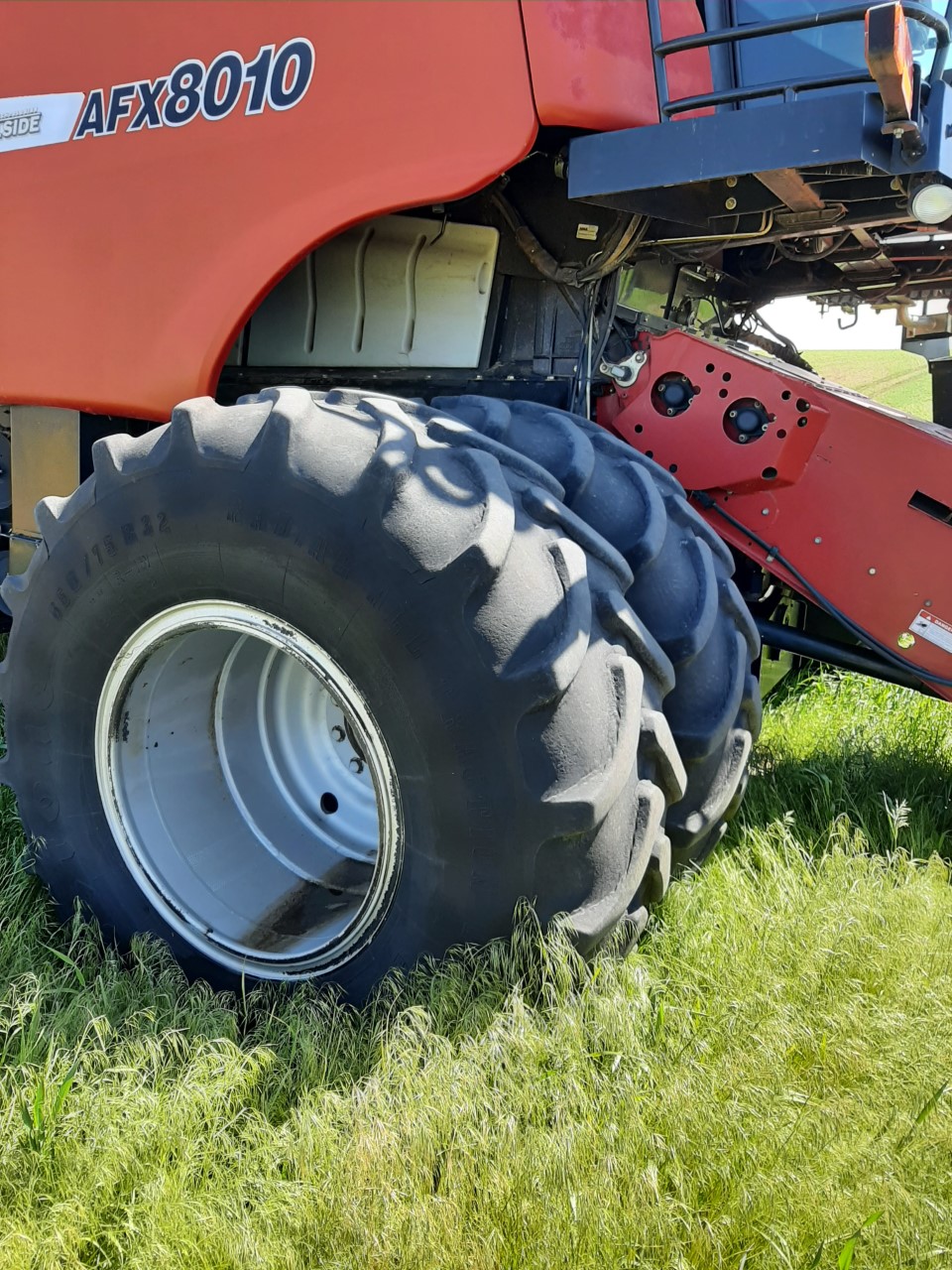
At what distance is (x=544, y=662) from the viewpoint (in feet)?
6.17

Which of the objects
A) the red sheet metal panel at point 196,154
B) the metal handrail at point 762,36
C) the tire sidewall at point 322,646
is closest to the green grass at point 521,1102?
the tire sidewall at point 322,646

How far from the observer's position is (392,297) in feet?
9.53

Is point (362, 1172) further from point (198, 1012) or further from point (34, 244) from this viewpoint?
point (34, 244)

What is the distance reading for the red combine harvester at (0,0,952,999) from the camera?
1976mm

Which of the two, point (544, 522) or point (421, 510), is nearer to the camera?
point (421, 510)

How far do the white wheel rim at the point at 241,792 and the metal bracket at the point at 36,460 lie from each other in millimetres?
944

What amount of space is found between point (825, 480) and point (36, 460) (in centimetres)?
205

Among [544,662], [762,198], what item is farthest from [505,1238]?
[762,198]

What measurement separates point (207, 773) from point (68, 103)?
67.2 inches

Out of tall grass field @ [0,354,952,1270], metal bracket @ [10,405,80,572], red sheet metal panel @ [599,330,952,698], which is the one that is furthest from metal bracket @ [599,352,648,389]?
metal bracket @ [10,405,80,572]

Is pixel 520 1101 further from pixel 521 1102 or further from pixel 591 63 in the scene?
pixel 591 63

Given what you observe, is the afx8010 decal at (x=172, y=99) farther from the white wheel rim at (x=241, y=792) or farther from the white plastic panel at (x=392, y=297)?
the white wheel rim at (x=241, y=792)

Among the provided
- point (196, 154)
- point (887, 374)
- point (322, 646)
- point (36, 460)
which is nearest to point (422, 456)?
point (322, 646)

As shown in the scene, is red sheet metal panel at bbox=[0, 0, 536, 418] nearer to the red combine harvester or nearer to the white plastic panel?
the red combine harvester
